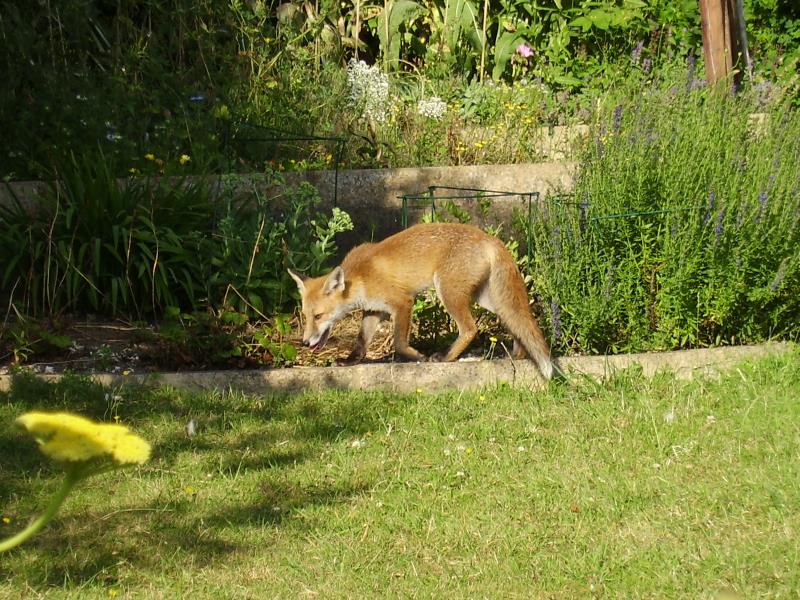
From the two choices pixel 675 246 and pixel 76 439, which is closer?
pixel 76 439

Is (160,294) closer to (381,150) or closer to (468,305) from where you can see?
(468,305)

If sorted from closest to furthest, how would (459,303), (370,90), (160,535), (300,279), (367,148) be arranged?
(160,535), (459,303), (300,279), (367,148), (370,90)

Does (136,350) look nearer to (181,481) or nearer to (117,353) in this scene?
(117,353)

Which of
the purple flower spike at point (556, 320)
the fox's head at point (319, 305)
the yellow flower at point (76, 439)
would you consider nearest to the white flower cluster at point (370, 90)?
the fox's head at point (319, 305)

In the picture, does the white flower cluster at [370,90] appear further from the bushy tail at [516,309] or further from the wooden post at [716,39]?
the bushy tail at [516,309]

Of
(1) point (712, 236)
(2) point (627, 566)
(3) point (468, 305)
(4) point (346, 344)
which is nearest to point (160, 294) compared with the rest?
(4) point (346, 344)

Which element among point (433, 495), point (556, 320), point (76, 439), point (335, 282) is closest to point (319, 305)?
point (335, 282)

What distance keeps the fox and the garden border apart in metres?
0.25

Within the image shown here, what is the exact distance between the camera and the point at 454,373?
650 cm

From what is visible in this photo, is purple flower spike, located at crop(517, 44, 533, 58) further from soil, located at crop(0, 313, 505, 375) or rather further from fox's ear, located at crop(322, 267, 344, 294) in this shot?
fox's ear, located at crop(322, 267, 344, 294)

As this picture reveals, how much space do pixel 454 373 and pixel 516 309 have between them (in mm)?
586

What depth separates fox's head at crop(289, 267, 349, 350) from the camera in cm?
704

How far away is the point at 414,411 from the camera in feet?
19.7

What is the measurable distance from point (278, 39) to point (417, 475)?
7.23 m
